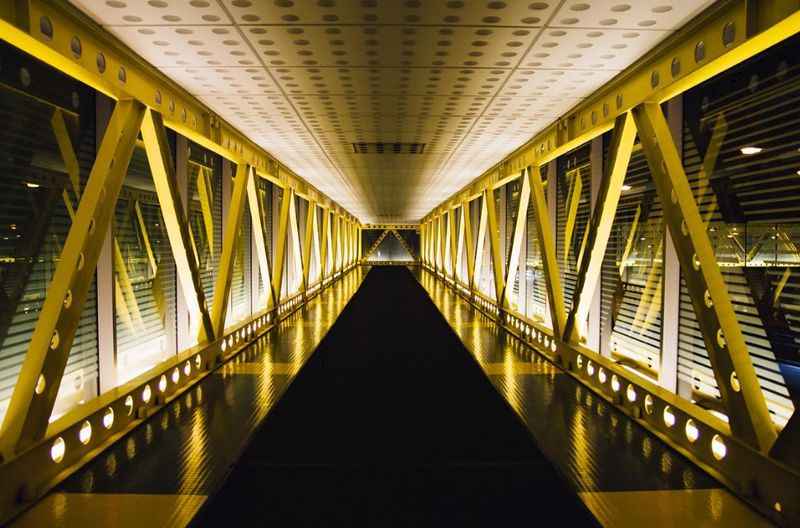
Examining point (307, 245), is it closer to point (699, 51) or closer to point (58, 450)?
point (58, 450)

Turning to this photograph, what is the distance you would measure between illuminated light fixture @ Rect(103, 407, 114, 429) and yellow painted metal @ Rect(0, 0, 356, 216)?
2373mm

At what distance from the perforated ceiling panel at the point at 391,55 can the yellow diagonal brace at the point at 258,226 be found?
3.92 feet

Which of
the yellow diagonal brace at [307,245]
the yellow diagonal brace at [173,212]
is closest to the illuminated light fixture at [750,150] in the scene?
the yellow diagonal brace at [173,212]

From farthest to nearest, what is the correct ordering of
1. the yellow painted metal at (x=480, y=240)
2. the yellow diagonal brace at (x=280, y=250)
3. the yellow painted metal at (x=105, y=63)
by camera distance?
1. the yellow painted metal at (x=480, y=240)
2. the yellow diagonal brace at (x=280, y=250)
3. the yellow painted metal at (x=105, y=63)

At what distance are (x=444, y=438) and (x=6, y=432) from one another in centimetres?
299

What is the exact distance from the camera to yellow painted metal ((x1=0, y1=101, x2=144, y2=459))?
3.02 meters

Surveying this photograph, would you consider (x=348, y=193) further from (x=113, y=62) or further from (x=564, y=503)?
(x=564, y=503)

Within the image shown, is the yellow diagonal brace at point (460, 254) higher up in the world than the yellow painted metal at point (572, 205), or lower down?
lower down

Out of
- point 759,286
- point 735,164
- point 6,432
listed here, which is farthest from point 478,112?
point 6,432

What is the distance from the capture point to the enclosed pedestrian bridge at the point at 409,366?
10.1 feet

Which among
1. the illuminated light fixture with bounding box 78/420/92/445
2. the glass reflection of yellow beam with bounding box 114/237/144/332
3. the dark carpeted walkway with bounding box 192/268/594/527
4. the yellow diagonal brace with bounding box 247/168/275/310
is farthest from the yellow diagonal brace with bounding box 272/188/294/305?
the illuminated light fixture with bounding box 78/420/92/445

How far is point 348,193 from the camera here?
1650cm

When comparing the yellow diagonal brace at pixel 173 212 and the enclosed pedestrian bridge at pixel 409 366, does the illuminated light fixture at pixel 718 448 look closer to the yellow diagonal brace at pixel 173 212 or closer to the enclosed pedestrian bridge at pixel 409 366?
the enclosed pedestrian bridge at pixel 409 366

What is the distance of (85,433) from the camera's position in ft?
11.6
